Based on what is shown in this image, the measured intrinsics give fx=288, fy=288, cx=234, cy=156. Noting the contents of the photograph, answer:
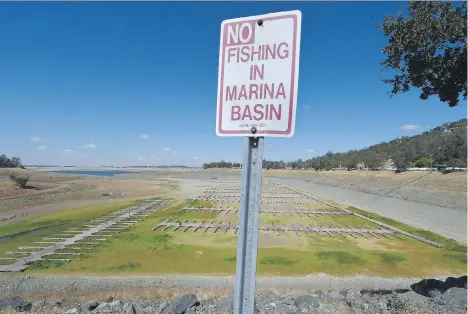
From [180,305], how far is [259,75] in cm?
682

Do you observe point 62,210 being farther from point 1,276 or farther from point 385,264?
point 385,264

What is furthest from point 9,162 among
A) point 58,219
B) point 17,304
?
point 17,304

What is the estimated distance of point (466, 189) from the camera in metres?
36.3

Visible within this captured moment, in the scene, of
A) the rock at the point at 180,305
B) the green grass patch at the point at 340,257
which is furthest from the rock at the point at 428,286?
the green grass patch at the point at 340,257

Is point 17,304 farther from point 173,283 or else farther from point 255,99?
point 173,283

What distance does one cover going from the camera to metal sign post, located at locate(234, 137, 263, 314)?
1665 millimetres

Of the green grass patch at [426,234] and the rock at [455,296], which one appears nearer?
the rock at [455,296]

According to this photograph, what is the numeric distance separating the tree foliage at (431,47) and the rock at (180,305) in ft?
31.6

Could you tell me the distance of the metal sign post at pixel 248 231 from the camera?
167cm

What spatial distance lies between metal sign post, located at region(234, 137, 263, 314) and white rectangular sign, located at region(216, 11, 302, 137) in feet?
0.50

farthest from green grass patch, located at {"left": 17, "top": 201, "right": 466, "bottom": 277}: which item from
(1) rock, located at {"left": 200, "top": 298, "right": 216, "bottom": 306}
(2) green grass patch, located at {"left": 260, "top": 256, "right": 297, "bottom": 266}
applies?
(1) rock, located at {"left": 200, "top": 298, "right": 216, "bottom": 306}

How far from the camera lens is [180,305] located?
22.9ft

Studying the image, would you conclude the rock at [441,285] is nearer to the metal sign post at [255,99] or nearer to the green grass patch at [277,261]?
the metal sign post at [255,99]

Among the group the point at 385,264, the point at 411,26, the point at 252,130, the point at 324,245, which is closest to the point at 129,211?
the point at 324,245
